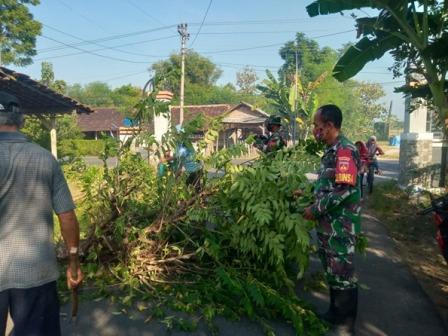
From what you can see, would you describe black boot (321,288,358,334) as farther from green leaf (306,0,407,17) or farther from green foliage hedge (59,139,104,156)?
green foliage hedge (59,139,104,156)

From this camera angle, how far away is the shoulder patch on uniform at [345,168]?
3488 millimetres

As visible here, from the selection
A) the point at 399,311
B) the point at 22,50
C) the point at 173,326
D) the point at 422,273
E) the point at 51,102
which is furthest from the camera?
the point at 22,50

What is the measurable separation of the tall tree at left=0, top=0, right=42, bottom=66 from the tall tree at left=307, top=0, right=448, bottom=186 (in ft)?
100

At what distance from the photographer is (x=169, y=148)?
4473 mm

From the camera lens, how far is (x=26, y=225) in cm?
248

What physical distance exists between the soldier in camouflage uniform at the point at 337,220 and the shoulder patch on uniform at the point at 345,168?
0.01 meters

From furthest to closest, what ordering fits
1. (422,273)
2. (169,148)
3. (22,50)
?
(22,50), (422,273), (169,148)

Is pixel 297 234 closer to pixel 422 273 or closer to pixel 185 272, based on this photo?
pixel 185 272

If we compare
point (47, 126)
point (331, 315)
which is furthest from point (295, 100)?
point (331, 315)

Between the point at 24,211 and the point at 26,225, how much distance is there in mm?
83

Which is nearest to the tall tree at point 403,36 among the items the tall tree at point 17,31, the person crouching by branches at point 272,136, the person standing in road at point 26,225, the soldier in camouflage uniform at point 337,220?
the person crouching by branches at point 272,136

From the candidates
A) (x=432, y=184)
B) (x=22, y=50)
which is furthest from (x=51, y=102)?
(x=22, y=50)

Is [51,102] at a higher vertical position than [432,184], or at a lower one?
higher

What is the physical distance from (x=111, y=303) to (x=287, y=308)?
1.56 meters
